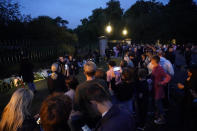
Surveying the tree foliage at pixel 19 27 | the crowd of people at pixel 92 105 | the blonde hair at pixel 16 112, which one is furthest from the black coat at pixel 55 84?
the tree foliage at pixel 19 27

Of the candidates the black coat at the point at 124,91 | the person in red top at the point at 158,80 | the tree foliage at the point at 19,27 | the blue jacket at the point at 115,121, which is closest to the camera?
the blue jacket at the point at 115,121

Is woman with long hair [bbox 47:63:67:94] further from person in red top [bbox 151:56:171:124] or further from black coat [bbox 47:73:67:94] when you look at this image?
person in red top [bbox 151:56:171:124]

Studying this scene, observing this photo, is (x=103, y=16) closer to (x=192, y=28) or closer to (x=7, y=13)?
(x=192, y=28)

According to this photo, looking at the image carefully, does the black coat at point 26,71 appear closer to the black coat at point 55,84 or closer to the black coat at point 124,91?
the black coat at point 55,84

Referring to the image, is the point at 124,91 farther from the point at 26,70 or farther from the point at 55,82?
the point at 26,70

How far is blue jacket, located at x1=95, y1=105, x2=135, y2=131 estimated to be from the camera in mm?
1559

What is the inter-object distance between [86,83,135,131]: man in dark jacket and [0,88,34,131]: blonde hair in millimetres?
865

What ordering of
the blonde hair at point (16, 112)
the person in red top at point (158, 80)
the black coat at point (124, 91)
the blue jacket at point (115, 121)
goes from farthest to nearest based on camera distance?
the person in red top at point (158, 80)
the black coat at point (124, 91)
the blonde hair at point (16, 112)
the blue jacket at point (115, 121)

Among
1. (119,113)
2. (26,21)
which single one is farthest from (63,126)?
(26,21)

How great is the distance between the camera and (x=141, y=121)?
3.97 m

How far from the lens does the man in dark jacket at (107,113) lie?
5.16 ft

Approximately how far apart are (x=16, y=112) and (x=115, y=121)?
121cm

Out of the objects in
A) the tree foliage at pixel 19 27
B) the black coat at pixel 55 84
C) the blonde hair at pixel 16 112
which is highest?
the tree foliage at pixel 19 27

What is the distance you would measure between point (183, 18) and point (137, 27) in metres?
11.7
